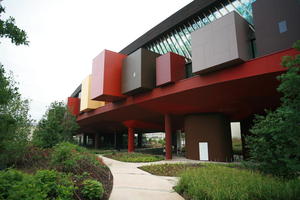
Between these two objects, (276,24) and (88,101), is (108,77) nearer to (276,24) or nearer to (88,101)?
(88,101)

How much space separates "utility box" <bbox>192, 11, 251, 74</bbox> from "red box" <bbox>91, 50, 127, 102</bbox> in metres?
11.0

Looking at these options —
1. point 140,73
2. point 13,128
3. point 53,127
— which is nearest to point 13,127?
point 13,128

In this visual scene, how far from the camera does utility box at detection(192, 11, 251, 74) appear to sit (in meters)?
13.4

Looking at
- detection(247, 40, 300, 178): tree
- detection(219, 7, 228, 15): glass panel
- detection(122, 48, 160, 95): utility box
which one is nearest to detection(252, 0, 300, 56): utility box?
detection(247, 40, 300, 178): tree

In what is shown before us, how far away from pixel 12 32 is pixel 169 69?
526 inches

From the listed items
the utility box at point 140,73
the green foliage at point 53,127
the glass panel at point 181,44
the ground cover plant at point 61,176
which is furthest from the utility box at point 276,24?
the green foliage at point 53,127

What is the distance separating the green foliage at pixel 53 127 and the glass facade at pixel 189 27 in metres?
17.3

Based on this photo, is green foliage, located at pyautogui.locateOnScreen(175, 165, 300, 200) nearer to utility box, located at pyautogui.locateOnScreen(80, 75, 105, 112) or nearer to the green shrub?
the green shrub

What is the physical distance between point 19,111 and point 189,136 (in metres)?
17.5

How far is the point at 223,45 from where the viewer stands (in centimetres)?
1407

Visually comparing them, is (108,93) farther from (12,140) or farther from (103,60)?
(12,140)

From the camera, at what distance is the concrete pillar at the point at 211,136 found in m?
20.2

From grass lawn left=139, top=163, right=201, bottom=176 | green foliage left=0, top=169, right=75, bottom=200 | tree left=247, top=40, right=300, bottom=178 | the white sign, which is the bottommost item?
grass lawn left=139, top=163, right=201, bottom=176

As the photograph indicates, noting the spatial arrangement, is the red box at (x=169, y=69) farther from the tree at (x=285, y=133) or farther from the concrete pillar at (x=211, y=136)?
the tree at (x=285, y=133)
